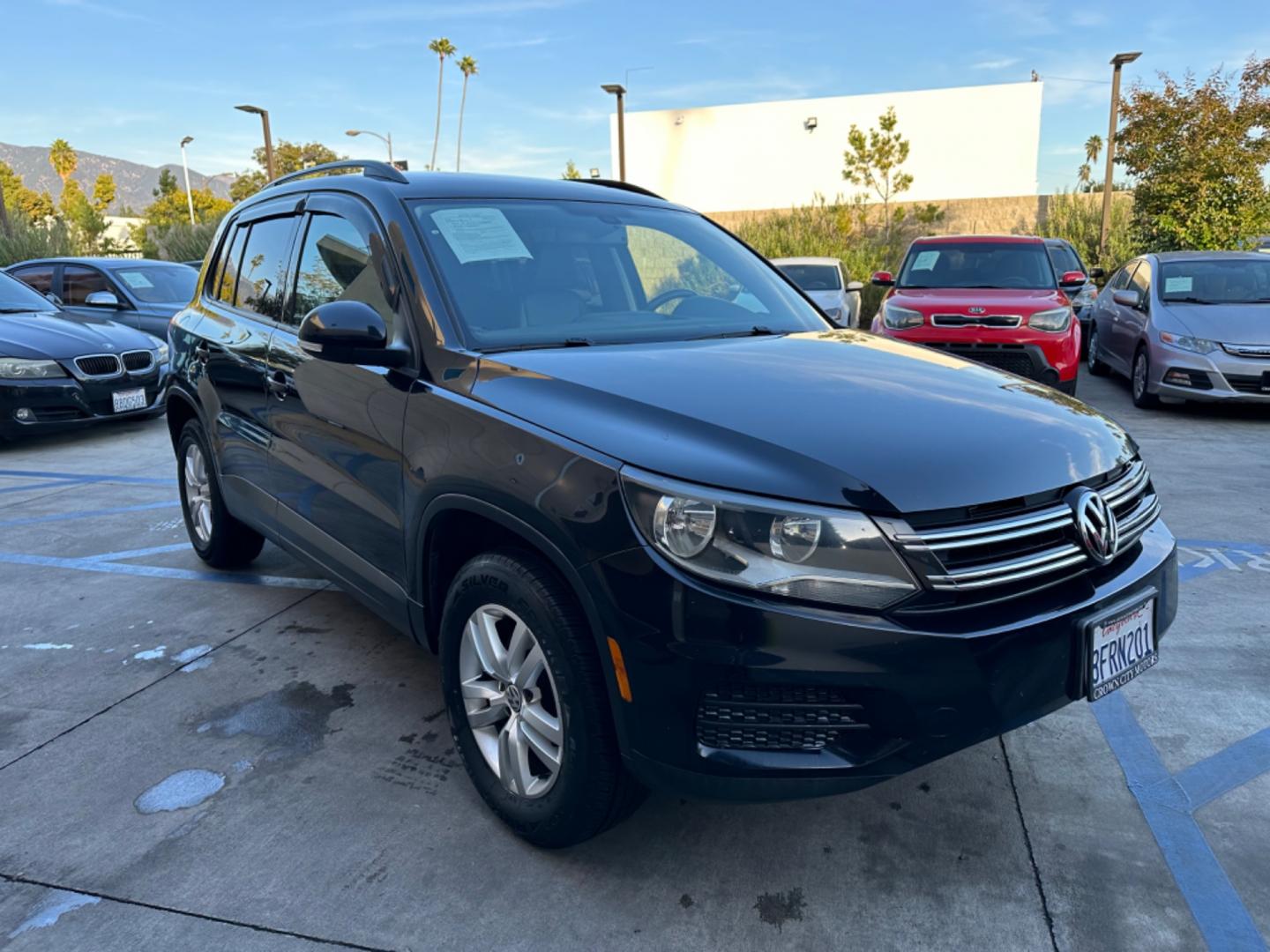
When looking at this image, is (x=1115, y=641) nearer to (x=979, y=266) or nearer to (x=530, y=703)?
(x=530, y=703)

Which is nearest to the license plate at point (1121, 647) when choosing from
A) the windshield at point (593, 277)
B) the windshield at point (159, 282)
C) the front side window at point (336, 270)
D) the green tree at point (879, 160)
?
the windshield at point (593, 277)

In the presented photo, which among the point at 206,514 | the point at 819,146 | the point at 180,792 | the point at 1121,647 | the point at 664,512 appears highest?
the point at 819,146

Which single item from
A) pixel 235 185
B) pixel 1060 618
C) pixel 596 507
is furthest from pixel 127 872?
pixel 235 185

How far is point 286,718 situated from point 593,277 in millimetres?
1813

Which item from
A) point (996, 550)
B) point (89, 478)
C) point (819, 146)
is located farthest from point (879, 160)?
point (996, 550)

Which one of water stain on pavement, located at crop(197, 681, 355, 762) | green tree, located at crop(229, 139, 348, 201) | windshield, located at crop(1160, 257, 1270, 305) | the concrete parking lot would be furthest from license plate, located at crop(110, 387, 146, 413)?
green tree, located at crop(229, 139, 348, 201)

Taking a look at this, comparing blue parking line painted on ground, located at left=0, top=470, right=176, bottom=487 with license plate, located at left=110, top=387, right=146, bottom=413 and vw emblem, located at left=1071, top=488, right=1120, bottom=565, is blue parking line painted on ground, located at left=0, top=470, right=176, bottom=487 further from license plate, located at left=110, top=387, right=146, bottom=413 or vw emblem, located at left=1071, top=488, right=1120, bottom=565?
vw emblem, located at left=1071, top=488, right=1120, bottom=565

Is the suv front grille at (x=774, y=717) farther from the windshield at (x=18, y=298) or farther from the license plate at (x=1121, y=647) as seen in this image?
the windshield at (x=18, y=298)

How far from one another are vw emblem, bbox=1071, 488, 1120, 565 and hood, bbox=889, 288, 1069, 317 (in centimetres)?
659

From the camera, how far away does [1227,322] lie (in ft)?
27.8

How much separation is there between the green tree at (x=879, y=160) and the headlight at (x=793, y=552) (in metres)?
27.5

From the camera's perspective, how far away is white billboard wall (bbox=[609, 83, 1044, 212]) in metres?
34.3

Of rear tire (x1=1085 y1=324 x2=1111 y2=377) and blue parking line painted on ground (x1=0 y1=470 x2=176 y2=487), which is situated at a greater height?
rear tire (x1=1085 y1=324 x2=1111 y2=377)

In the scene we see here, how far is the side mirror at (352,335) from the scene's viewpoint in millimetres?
2672
